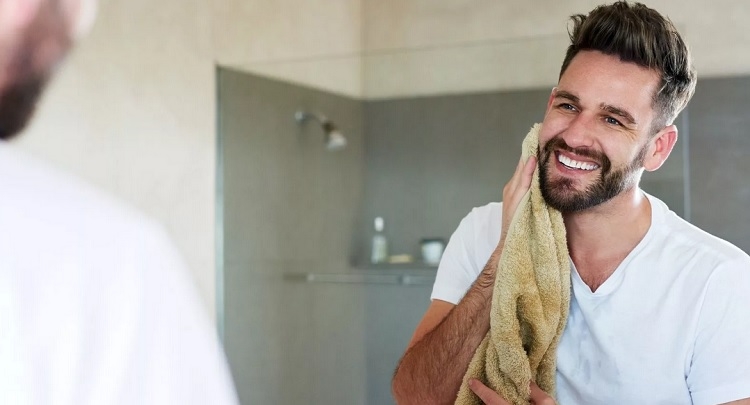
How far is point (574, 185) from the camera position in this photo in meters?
1.19

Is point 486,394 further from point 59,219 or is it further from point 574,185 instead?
point 59,219

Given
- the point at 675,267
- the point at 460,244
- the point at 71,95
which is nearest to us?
the point at 675,267

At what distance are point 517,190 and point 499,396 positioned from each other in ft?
0.93

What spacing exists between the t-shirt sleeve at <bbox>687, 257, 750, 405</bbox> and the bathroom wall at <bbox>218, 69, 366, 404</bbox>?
144 cm

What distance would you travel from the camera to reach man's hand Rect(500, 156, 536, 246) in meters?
1.20

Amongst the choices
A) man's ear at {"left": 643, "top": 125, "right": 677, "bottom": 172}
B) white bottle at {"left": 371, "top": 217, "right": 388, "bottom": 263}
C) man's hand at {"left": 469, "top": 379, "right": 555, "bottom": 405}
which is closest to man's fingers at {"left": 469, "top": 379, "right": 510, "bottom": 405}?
man's hand at {"left": 469, "top": 379, "right": 555, "bottom": 405}

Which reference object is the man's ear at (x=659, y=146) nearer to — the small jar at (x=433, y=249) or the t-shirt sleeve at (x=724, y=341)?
the t-shirt sleeve at (x=724, y=341)

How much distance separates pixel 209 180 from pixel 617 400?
1.38 m

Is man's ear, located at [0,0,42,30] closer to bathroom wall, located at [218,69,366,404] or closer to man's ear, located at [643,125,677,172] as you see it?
man's ear, located at [643,125,677,172]

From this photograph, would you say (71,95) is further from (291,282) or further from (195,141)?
(291,282)

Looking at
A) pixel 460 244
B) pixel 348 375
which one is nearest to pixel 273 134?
pixel 348 375

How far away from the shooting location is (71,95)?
1698mm

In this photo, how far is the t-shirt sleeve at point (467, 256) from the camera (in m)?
1.32

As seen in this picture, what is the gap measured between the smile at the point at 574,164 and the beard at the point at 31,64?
86 cm
